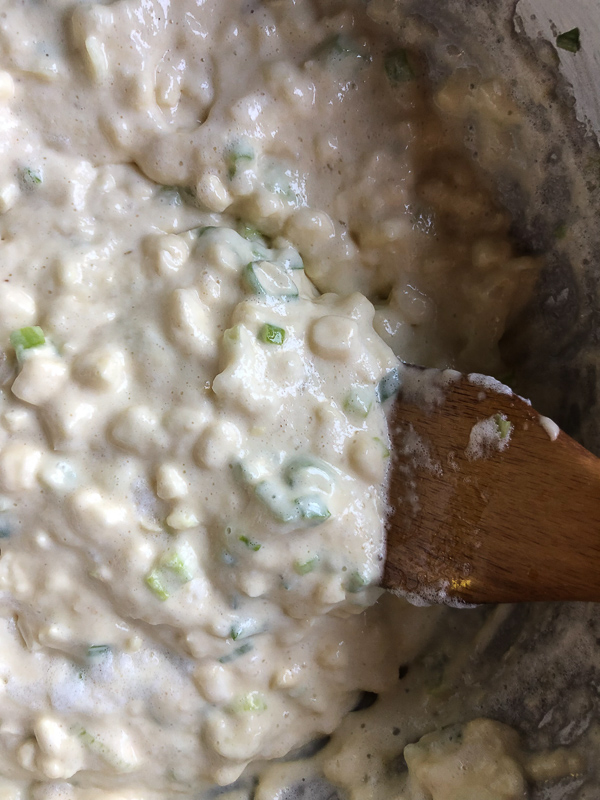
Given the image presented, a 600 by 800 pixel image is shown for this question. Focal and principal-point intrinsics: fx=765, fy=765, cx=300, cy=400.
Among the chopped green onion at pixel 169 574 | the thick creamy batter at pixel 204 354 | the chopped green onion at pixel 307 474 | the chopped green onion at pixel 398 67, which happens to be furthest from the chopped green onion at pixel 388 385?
the chopped green onion at pixel 398 67

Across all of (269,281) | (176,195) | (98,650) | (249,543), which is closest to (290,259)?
(269,281)

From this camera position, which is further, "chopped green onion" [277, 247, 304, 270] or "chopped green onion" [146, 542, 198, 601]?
"chopped green onion" [277, 247, 304, 270]

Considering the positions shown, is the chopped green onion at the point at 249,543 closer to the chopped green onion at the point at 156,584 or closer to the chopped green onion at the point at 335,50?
the chopped green onion at the point at 156,584

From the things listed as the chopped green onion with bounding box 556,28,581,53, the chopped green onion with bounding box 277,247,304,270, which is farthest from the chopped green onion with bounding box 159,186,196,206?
the chopped green onion with bounding box 556,28,581,53

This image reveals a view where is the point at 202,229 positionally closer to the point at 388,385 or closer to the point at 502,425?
the point at 388,385

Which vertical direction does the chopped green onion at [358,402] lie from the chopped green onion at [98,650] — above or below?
above

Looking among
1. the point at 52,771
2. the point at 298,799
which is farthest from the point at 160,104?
the point at 298,799

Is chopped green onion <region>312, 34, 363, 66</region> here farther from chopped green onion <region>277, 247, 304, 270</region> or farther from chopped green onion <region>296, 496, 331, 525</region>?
chopped green onion <region>296, 496, 331, 525</region>
